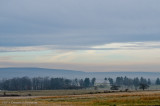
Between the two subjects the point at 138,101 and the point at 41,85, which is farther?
the point at 41,85

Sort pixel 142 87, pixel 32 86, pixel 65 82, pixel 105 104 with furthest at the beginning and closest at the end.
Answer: pixel 65 82, pixel 32 86, pixel 142 87, pixel 105 104

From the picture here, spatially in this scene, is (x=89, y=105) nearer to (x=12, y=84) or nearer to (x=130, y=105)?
(x=130, y=105)

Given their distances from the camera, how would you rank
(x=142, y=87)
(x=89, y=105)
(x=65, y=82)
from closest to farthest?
(x=89, y=105) < (x=142, y=87) < (x=65, y=82)

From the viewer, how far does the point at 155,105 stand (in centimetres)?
3775

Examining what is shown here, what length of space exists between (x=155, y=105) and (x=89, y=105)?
7.46 meters

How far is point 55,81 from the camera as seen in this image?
184 metres

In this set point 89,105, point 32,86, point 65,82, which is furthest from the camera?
point 65,82

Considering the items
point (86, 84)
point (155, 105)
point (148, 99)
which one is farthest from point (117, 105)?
point (86, 84)

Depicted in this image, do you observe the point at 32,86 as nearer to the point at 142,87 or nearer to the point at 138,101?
the point at 142,87

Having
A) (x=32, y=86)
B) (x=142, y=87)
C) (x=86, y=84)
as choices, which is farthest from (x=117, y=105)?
(x=86, y=84)

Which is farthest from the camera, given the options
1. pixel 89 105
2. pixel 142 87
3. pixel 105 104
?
pixel 142 87

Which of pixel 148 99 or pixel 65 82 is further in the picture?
pixel 65 82

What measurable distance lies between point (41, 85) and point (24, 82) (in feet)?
41.0

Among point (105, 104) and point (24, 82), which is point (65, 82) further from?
point (105, 104)
